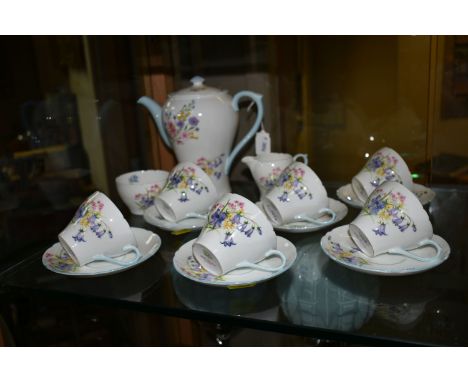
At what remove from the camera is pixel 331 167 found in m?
1.23

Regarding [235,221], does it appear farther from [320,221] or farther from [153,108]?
[153,108]

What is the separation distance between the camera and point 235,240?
72cm

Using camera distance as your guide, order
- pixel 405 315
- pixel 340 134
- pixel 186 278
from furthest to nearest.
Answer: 1. pixel 340 134
2. pixel 186 278
3. pixel 405 315

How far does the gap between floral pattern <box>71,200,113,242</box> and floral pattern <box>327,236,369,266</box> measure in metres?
0.35

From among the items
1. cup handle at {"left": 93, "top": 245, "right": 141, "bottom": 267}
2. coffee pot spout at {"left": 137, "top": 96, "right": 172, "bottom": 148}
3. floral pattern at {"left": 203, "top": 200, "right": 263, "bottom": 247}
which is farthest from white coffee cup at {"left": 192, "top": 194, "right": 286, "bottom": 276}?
coffee pot spout at {"left": 137, "top": 96, "right": 172, "bottom": 148}

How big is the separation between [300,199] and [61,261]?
42cm

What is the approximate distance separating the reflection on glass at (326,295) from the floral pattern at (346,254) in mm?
33

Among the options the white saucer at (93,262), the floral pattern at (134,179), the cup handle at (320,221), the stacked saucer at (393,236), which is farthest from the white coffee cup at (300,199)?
the floral pattern at (134,179)

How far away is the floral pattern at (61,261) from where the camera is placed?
78 centimetres

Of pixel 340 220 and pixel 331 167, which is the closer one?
pixel 340 220

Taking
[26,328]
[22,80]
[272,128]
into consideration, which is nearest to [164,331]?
[26,328]

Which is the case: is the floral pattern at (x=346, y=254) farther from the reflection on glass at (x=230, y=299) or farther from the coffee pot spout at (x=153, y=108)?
the coffee pot spout at (x=153, y=108)
